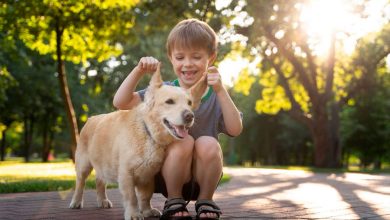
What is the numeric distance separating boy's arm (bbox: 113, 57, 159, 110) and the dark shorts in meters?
Answer: 0.66

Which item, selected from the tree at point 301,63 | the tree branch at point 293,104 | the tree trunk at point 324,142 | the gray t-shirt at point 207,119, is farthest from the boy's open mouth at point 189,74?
the tree trunk at point 324,142

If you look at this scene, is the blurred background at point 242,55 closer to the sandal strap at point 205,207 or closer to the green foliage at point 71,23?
the green foliage at point 71,23

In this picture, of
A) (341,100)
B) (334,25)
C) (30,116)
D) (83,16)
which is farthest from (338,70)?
(30,116)

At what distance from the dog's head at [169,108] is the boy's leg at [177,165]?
0.43ft

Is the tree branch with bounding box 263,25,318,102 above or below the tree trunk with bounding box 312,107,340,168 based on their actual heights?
above

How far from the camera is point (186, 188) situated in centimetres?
432

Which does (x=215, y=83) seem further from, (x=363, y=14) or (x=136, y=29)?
(x=363, y=14)

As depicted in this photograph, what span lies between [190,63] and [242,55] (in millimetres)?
20112

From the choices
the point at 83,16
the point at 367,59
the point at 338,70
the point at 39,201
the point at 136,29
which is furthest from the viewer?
the point at 338,70

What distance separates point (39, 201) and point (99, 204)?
3.86 ft

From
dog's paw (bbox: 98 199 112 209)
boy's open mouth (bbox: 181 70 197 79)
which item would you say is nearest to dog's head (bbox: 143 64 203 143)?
boy's open mouth (bbox: 181 70 197 79)

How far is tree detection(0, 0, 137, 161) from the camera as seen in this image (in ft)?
44.0

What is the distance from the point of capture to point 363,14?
65.3 feet

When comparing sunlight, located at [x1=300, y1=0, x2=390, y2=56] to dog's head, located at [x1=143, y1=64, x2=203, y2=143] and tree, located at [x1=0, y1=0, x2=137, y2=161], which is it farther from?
dog's head, located at [x1=143, y1=64, x2=203, y2=143]
